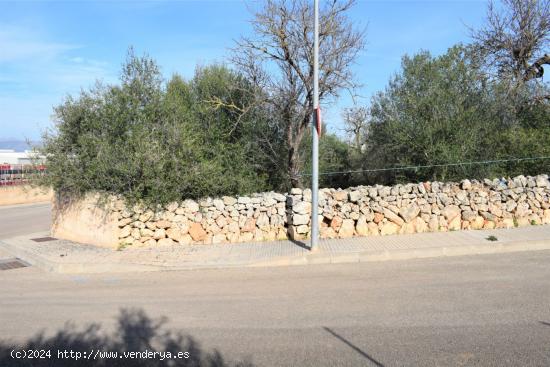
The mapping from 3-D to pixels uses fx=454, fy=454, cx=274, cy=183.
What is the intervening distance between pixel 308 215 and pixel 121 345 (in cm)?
637

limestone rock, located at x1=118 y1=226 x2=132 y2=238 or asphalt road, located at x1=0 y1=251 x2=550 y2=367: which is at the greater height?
limestone rock, located at x1=118 y1=226 x2=132 y2=238

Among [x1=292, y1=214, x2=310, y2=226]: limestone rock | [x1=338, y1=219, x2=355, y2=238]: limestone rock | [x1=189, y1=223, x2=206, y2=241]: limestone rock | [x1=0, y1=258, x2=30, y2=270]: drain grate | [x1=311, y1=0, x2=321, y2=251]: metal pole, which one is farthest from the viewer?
[x1=189, y1=223, x2=206, y2=241]: limestone rock

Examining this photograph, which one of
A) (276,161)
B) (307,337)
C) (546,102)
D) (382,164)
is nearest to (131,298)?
(307,337)

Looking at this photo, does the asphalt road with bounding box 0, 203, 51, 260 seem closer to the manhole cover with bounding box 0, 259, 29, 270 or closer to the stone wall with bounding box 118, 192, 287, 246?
the manhole cover with bounding box 0, 259, 29, 270

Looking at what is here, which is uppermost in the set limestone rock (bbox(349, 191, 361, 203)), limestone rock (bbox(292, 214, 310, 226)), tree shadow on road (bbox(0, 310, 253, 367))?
limestone rock (bbox(349, 191, 361, 203))

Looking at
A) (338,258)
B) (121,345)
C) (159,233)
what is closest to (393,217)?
(338,258)

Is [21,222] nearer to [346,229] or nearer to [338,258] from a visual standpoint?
[346,229]

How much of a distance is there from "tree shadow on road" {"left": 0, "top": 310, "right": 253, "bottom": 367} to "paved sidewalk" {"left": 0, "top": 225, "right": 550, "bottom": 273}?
11.1ft

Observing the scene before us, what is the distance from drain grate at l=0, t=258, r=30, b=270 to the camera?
10.0 metres

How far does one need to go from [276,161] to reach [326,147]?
2.63 m

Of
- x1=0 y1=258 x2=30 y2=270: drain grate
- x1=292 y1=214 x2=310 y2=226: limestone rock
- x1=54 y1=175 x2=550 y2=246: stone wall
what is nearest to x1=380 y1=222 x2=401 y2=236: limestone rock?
x1=54 y1=175 x2=550 y2=246: stone wall

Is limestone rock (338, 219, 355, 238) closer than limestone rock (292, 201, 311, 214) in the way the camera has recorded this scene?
No

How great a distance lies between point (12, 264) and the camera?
10.3m

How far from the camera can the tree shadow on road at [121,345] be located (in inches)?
182
